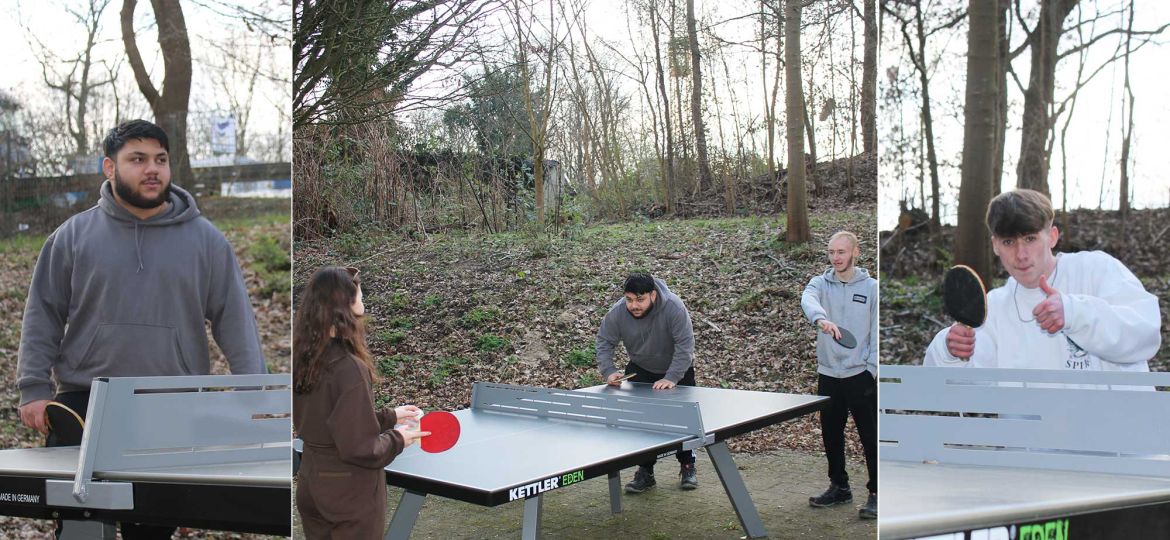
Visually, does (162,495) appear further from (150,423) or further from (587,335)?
(587,335)

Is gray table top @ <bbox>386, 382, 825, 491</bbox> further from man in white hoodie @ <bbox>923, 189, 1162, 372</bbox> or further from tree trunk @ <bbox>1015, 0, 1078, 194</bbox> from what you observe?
tree trunk @ <bbox>1015, 0, 1078, 194</bbox>

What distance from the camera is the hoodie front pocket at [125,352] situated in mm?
3117

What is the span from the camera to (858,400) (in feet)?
15.5

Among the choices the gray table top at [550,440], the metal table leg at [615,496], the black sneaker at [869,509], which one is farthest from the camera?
the metal table leg at [615,496]

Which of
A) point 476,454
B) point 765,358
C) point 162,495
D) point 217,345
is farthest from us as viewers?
point 765,358

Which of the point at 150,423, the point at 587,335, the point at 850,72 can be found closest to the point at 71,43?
the point at 150,423

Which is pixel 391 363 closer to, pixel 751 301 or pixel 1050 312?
pixel 751 301

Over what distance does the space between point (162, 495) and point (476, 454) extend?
106cm

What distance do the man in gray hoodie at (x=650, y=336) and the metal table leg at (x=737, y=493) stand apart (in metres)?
0.37

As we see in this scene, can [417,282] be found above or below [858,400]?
above

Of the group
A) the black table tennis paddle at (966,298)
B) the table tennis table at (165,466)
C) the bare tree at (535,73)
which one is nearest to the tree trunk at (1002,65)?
the black table tennis paddle at (966,298)

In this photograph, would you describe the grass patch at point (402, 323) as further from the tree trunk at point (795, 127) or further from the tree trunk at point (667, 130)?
the tree trunk at point (795, 127)

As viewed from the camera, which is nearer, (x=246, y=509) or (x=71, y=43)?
(x=246, y=509)

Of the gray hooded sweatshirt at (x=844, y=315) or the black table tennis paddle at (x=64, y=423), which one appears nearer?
the black table tennis paddle at (x=64, y=423)
